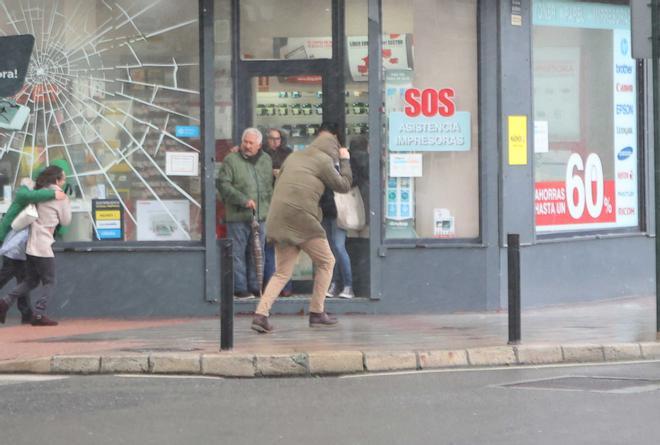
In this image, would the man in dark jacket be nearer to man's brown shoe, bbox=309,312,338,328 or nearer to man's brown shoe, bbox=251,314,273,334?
man's brown shoe, bbox=309,312,338,328

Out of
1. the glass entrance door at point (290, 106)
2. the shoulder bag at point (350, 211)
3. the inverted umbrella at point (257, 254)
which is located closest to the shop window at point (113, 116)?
the inverted umbrella at point (257, 254)

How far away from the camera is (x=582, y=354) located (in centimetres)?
1109

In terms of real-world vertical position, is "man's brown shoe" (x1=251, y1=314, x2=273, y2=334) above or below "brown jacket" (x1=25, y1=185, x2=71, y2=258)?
below

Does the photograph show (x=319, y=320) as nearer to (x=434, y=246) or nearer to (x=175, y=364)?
(x=434, y=246)

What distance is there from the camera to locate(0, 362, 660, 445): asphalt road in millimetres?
7590

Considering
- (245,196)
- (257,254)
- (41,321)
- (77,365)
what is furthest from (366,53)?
(77,365)

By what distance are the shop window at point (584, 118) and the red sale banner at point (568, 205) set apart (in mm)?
11

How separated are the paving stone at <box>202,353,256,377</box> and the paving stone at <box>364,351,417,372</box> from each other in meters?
0.90

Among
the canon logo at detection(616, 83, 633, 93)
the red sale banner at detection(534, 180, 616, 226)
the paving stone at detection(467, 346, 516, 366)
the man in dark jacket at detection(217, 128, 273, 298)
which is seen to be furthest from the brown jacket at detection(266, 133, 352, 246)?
the canon logo at detection(616, 83, 633, 93)

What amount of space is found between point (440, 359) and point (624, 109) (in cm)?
693

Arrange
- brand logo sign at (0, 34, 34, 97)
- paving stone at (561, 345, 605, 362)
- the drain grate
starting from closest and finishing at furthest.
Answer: the drain grate
paving stone at (561, 345, 605, 362)
brand logo sign at (0, 34, 34, 97)

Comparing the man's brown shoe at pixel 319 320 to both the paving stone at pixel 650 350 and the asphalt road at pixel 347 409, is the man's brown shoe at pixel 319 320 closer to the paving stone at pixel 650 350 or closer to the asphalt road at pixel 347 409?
the asphalt road at pixel 347 409

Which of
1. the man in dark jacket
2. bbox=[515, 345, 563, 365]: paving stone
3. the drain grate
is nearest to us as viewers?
the drain grate

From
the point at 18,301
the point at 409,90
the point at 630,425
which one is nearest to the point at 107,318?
the point at 18,301
